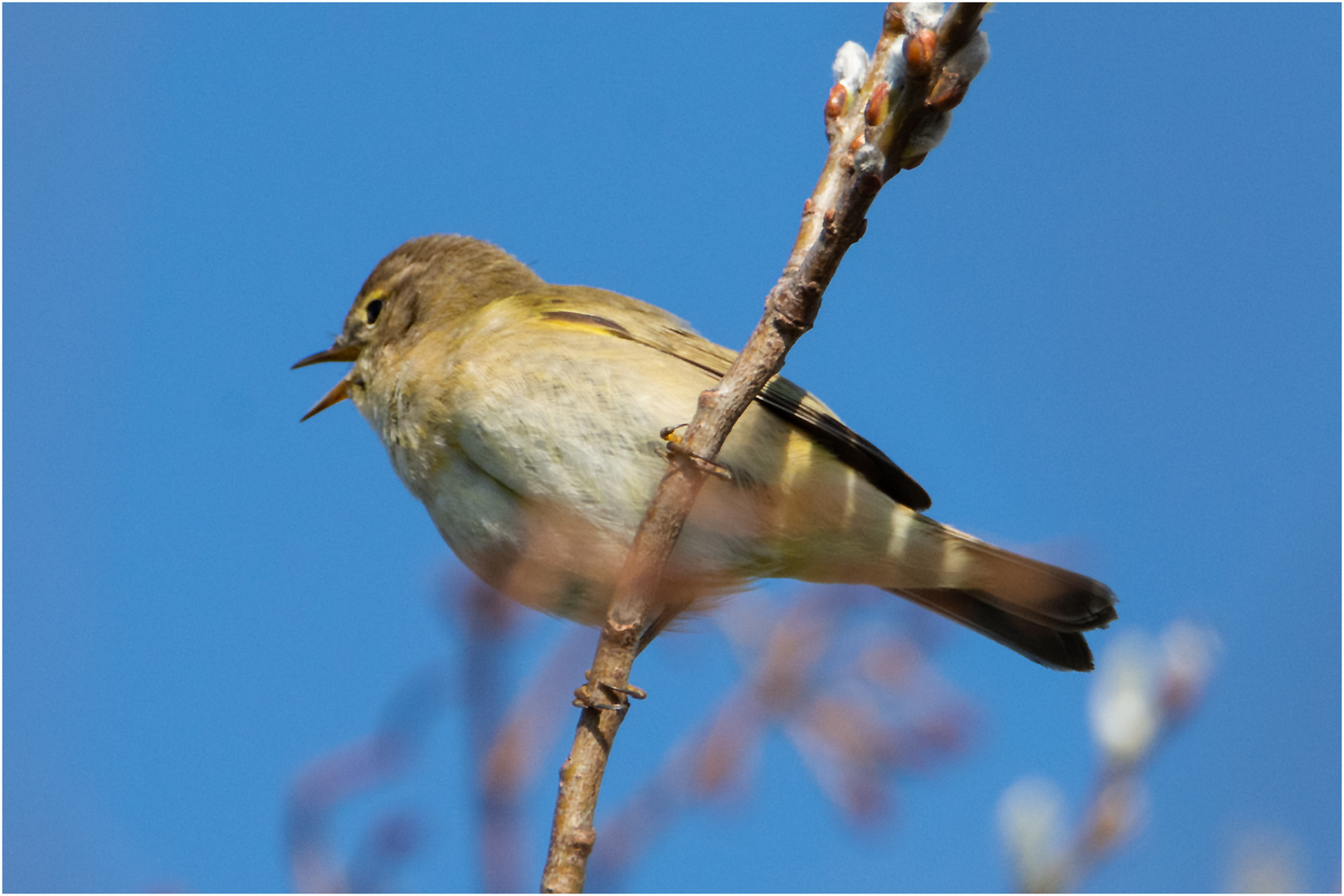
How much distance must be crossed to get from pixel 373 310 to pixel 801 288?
3391 millimetres

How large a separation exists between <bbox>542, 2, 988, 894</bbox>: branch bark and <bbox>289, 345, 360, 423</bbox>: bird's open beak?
8.40 ft

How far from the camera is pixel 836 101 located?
104 inches

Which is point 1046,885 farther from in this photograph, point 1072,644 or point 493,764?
point 1072,644

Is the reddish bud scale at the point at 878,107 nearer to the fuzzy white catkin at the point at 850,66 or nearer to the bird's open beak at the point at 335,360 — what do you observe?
the fuzzy white catkin at the point at 850,66

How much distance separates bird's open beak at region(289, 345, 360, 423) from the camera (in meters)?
5.28

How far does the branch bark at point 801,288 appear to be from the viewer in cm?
211

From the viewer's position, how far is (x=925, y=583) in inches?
176

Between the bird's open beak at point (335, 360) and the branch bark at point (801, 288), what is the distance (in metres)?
2.56

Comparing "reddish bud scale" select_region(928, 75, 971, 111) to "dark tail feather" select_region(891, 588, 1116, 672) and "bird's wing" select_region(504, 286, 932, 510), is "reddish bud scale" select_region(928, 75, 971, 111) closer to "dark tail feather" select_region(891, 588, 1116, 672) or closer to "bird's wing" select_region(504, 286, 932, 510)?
"bird's wing" select_region(504, 286, 932, 510)

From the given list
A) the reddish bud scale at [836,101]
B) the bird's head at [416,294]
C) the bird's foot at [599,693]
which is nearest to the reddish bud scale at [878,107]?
the reddish bud scale at [836,101]

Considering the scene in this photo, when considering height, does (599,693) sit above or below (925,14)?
below

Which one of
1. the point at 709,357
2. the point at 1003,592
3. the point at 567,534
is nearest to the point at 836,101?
the point at 709,357

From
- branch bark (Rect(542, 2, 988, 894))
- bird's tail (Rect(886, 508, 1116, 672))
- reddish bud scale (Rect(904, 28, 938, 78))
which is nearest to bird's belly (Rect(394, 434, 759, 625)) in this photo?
bird's tail (Rect(886, 508, 1116, 672))

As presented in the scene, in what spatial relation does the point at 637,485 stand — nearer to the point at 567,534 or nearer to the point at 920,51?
the point at 567,534
